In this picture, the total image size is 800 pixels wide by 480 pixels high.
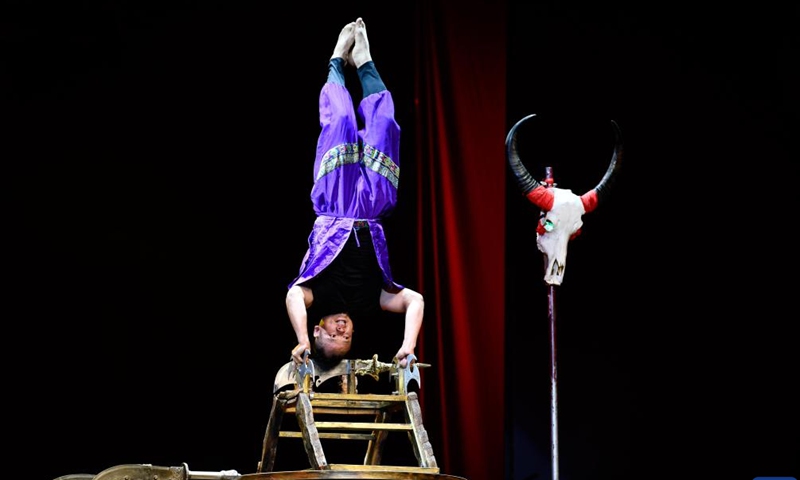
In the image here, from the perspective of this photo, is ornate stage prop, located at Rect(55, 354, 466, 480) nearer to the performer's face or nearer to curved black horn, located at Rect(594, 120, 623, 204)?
the performer's face

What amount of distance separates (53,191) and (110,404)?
2.78 feet

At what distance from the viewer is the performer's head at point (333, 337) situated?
141 inches

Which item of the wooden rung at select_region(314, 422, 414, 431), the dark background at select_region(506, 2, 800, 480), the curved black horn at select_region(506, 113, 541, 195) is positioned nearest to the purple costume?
the curved black horn at select_region(506, 113, 541, 195)

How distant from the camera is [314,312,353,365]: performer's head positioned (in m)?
3.57

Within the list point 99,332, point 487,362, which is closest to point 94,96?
point 99,332

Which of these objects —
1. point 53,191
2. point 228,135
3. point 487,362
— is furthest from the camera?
point 487,362

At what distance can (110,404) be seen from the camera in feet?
12.8

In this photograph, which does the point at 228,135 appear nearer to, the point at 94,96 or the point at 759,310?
the point at 94,96

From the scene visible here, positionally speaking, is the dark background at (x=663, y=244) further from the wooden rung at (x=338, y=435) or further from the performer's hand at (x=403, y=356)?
the performer's hand at (x=403, y=356)

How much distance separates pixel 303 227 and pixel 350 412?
105 centimetres

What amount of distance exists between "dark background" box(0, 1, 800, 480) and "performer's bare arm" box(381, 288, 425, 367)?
2.54 ft

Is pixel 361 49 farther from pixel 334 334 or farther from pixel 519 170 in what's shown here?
pixel 334 334

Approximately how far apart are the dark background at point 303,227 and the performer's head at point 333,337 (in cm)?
67

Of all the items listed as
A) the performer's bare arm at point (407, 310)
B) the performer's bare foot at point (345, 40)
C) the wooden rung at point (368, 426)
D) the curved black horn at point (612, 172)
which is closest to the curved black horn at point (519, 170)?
the curved black horn at point (612, 172)
